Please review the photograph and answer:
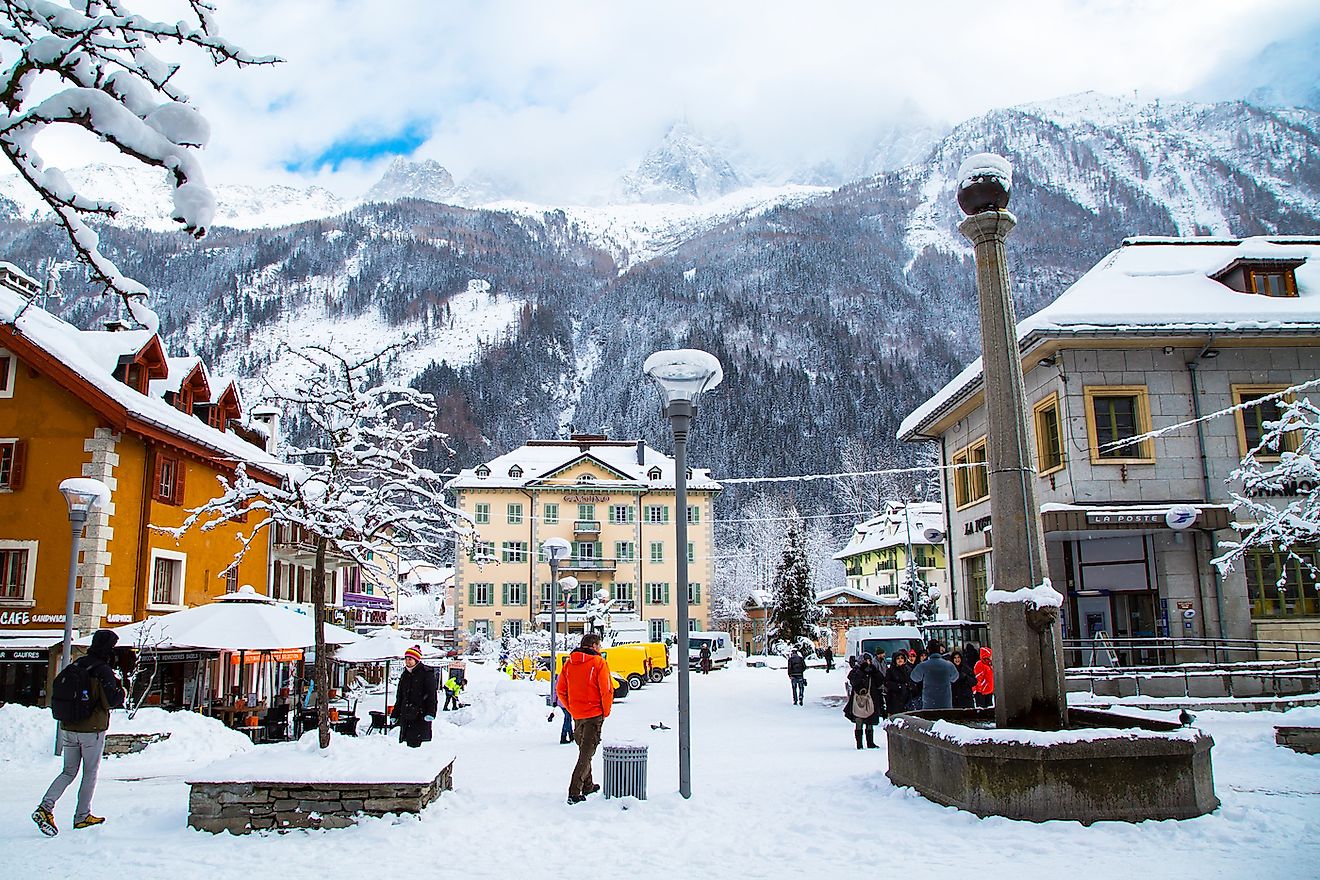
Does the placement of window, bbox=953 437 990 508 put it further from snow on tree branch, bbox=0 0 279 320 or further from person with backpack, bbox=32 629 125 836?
snow on tree branch, bbox=0 0 279 320

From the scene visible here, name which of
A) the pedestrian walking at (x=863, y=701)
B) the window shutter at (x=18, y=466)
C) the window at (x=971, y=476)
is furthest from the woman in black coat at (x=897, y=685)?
the window shutter at (x=18, y=466)

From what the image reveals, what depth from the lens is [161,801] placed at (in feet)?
33.2

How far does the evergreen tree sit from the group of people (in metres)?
→ 33.4

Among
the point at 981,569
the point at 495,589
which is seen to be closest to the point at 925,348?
the point at 495,589

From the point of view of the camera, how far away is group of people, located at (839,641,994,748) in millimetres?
13953

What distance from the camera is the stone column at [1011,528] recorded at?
9.24 m

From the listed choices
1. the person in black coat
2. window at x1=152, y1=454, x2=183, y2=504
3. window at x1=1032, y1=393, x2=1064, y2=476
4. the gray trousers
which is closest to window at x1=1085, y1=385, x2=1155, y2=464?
window at x1=1032, y1=393, x2=1064, y2=476

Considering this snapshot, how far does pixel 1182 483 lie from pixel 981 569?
709cm

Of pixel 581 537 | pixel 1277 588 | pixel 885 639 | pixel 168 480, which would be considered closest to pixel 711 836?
pixel 1277 588

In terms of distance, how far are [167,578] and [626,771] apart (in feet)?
63.4

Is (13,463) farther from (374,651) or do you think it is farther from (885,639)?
(885,639)

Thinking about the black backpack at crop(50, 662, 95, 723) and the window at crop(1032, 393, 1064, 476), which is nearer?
the black backpack at crop(50, 662, 95, 723)

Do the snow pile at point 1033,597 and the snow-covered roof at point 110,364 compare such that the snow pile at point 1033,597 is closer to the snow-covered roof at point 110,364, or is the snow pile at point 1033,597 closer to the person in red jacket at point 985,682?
the person in red jacket at point 985,682

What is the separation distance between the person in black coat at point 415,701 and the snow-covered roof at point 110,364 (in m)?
7.38
